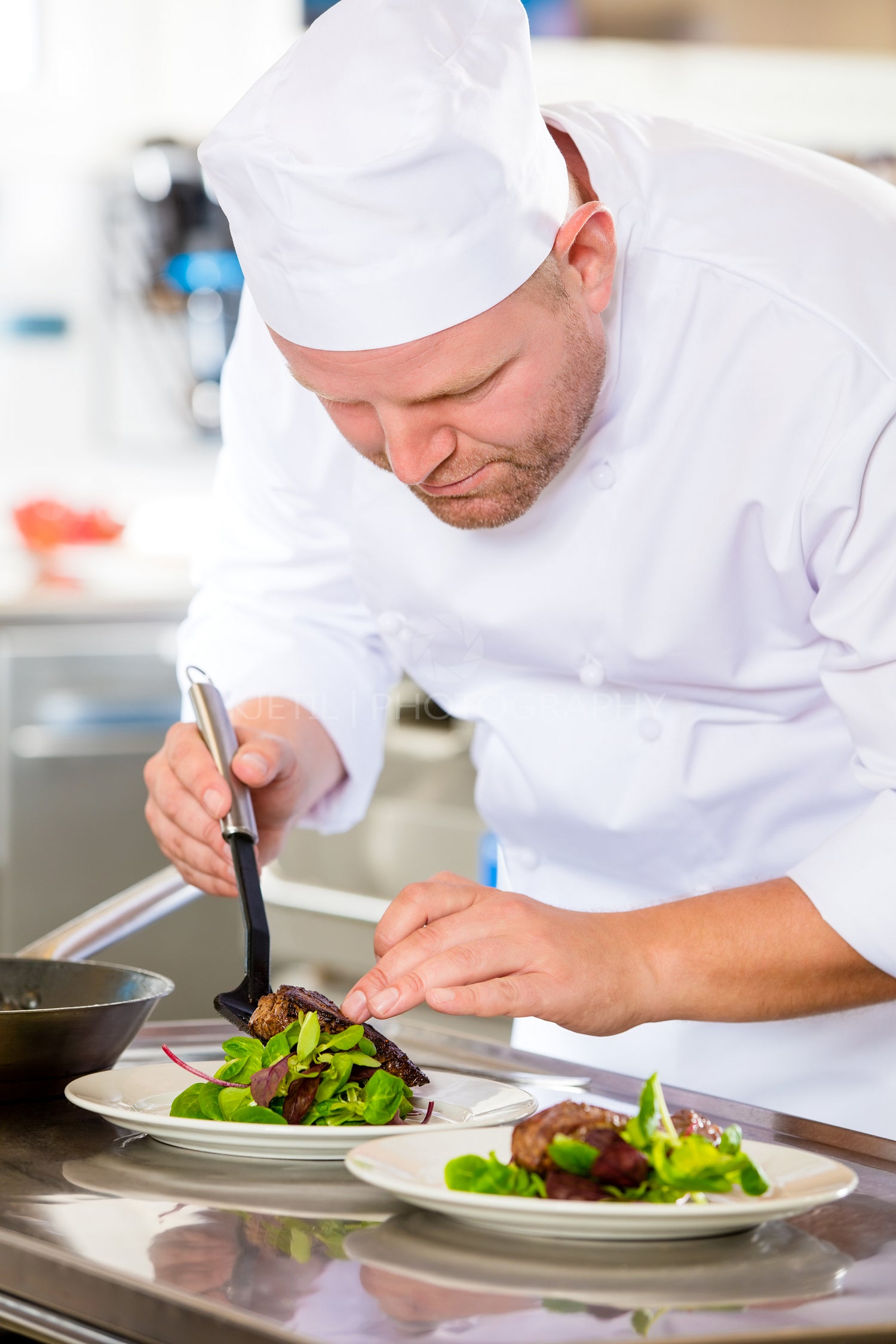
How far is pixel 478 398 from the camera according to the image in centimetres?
116

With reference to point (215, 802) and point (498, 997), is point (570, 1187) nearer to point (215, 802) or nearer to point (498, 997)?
point (498, 997)

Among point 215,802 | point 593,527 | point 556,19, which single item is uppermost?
point 556,19

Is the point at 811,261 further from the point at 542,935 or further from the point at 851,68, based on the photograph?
the point at 851,68

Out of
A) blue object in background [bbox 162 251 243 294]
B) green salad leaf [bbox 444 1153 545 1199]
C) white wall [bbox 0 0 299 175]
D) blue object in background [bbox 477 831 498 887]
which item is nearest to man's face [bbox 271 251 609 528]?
green salad leaf [bbox 444 1153 545 1199]

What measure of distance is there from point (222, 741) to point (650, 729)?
36 cm

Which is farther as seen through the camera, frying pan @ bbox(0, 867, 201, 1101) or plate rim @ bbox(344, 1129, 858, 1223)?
frying pan @ bbox(0, 867, 201, 1101)

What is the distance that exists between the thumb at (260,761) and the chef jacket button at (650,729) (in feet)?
1.03

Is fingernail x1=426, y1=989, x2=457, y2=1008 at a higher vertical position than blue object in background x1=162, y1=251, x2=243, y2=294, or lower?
lower

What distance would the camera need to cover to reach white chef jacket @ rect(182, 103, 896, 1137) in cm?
120

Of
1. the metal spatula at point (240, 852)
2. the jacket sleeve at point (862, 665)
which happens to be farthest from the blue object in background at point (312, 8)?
the jacket sleeve at point (862, 665)

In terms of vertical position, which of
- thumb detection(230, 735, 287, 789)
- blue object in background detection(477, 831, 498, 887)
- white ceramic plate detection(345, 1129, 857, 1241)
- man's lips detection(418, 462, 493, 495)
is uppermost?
man's lips detection(418, 462, 493, 495)

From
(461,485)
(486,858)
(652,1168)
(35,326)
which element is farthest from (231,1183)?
(35,326)

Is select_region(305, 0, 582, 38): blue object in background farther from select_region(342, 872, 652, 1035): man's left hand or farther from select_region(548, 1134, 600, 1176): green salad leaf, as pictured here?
select_region(548, 1134, 600, 1176): green salad leaf

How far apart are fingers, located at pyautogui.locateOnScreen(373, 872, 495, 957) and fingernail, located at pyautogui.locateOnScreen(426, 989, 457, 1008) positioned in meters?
0.07
